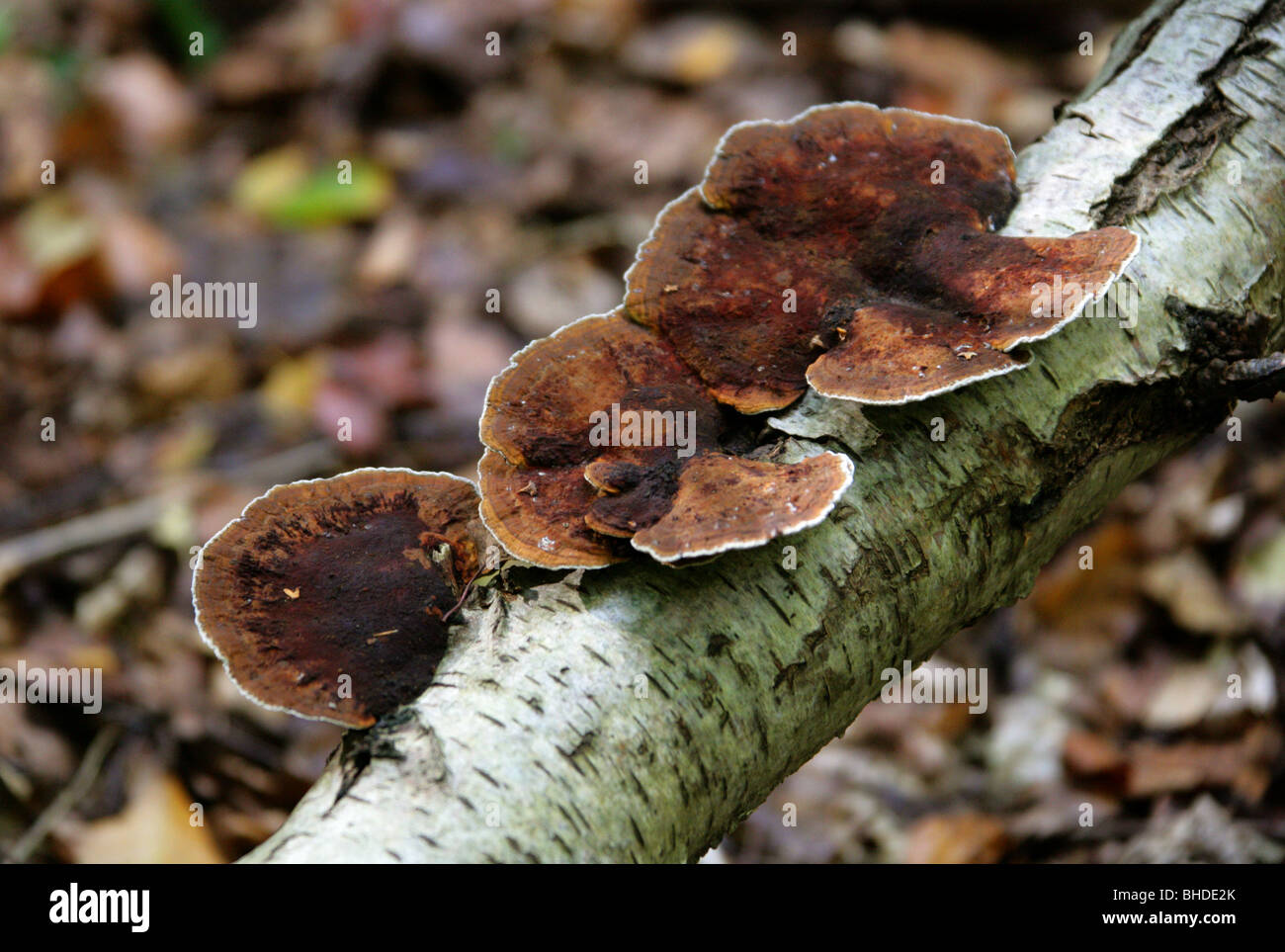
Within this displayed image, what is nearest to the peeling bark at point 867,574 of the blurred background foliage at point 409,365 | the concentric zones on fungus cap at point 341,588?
the concentric zones on fungus cap at point 341,588

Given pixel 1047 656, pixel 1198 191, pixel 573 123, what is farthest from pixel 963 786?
pixel 573 123

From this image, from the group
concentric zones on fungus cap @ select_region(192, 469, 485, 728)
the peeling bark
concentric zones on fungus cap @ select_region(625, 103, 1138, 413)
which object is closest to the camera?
the peeling bark

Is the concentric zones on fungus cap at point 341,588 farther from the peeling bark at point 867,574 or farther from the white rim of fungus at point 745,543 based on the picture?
the white rim of fungus at point 745,543

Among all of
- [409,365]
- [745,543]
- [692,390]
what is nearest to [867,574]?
[745,543]

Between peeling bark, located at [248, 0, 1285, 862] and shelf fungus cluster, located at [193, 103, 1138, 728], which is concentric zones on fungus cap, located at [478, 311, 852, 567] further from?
peeling bark, located at [248, 0, 1285, 862]

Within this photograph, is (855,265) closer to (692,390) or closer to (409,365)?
(692,390)

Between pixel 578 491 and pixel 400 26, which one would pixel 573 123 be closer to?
pixel 400 26

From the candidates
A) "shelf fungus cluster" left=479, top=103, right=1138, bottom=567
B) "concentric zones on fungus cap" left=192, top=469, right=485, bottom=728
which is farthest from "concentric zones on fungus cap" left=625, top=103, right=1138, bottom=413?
"concentric zones on fungus cap" left=192, top=469, right=485, bottom=728
